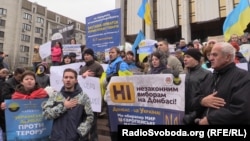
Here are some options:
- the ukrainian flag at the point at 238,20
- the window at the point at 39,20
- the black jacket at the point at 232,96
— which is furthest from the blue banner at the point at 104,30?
the window at the point at 39,20

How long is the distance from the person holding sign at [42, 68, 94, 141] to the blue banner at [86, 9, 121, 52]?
390cm

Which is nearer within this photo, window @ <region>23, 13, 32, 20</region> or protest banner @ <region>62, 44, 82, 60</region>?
protest banner @ <region>62, 44, 82, 60</region>

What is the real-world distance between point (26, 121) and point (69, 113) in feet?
2.60

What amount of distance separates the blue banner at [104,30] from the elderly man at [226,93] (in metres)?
4.77

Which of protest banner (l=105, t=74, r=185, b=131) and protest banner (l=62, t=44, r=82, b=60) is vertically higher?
protest banner (l=62, t=44, r=82, b=60)

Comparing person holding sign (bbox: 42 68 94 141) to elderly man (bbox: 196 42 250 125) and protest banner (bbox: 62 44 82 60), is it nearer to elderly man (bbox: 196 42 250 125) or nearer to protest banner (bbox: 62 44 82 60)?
elderly man (bbox: 196 42 250 125)

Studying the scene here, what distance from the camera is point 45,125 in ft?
14.4

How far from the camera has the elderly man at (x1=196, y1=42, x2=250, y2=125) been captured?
9.33ft

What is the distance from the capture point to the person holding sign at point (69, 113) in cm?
392

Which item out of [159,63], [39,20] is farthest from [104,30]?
[39,20]

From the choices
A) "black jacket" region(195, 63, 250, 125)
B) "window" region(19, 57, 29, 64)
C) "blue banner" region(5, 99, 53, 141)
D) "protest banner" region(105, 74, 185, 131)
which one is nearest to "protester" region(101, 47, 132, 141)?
"protest banner" region(105, 74, 185, 131)

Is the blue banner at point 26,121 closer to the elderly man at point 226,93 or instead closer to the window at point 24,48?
the elderly man at point 226,93

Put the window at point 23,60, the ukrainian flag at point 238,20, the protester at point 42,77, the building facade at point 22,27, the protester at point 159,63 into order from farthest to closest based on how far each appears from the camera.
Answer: the window at point 23,60 → the building facade at point 22,27 → the ukrainian flag at point 238,20 → the protester at point 42,77 → the protester at point 159,63

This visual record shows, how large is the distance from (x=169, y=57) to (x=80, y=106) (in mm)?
2166
